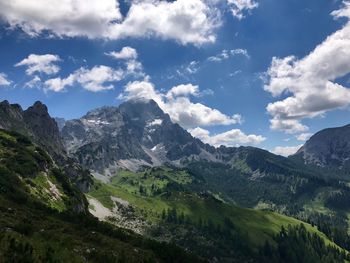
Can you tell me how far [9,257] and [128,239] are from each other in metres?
55.9

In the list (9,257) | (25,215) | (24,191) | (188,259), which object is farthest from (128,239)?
(24,191)

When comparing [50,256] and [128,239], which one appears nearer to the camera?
[50,256]

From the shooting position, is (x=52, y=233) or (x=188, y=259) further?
(x=188, y=259)

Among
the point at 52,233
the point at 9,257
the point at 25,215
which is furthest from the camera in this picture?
the point at 25,215

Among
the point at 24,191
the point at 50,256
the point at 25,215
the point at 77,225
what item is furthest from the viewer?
the point at 24,191

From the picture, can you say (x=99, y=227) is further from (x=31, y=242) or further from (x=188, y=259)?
(x=31, y=242)

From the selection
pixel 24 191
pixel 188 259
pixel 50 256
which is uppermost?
pixel 24 191

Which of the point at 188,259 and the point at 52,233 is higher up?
the point at 52,233

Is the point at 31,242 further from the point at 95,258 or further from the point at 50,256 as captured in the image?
the point at 95,258

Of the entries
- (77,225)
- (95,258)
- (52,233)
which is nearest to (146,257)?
(95,258)

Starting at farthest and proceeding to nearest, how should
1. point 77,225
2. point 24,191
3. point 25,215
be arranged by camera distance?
point 24,191, point 77,225, point 25,215

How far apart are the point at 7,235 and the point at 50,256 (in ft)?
35.4

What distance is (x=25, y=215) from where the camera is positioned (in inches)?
4742

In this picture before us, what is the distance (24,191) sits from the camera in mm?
193125
